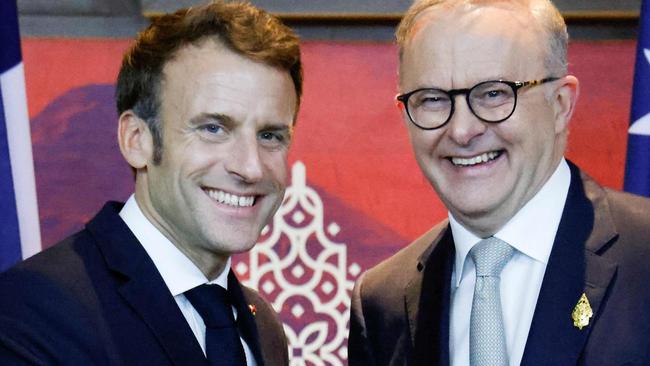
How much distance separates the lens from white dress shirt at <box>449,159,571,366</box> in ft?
7.26

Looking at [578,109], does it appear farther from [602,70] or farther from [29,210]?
[29,210]

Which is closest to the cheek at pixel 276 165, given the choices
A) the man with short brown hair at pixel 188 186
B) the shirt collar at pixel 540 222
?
the man with short brown hair at pixel 188 186

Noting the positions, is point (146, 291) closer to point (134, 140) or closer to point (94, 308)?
point (94, 308)

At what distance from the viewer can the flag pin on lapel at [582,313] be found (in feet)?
6.88

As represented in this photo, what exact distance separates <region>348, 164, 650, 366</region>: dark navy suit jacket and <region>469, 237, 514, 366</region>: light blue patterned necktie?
2.7 inches

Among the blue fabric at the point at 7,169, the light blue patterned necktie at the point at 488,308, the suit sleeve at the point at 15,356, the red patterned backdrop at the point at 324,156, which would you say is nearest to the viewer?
the suit sleeve at the point at 15,356

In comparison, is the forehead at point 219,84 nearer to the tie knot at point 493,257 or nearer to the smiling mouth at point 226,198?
the smiling mouth at point 226,198

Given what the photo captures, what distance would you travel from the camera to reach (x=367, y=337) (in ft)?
8.27

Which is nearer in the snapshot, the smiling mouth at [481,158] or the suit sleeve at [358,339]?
the smiling mouth at [481,158]

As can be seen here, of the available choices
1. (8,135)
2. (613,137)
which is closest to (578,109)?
(613,137)

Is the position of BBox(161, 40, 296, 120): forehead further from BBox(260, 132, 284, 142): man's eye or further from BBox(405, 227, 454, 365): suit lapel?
BBox(405, 227, 454, 365): suit lapel

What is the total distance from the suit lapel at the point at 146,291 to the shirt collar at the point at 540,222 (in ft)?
2.22

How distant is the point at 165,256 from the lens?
2.20 meters

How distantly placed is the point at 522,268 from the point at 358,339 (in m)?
0.48
